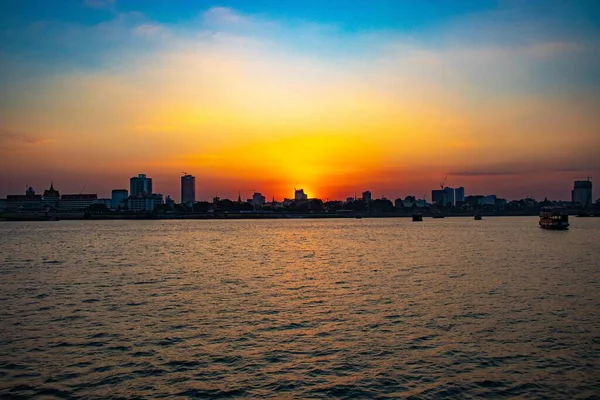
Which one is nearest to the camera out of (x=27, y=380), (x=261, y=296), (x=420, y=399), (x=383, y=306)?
Answer: (x=420, y=399)

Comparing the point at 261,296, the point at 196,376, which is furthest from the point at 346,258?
the point at 196,376

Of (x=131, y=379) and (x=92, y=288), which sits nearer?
(x=131, y=379)

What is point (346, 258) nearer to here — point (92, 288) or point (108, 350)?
point (92, 288)

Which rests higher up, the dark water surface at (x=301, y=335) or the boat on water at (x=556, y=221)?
the boat on water at (x=556, y=221)

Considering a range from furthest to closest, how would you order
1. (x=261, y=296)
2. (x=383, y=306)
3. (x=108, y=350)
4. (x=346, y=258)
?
(x=346, y=258) < (x=261, y=296) < (x=383, y=306) < (x=108, y=350)

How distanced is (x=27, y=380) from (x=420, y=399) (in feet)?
52.7

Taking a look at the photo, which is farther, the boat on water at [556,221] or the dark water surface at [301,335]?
the boat on water at [556,221]

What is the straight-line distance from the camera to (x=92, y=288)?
46.2 m

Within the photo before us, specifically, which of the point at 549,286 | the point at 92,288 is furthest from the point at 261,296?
the point at 549,286

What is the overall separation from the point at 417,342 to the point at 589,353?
27.0ft

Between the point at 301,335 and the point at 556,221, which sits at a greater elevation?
the point at 556,221

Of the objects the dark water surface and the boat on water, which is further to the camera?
the boat on water

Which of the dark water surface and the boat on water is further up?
the boat on water

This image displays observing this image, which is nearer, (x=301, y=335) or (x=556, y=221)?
(x=301, y=335)
